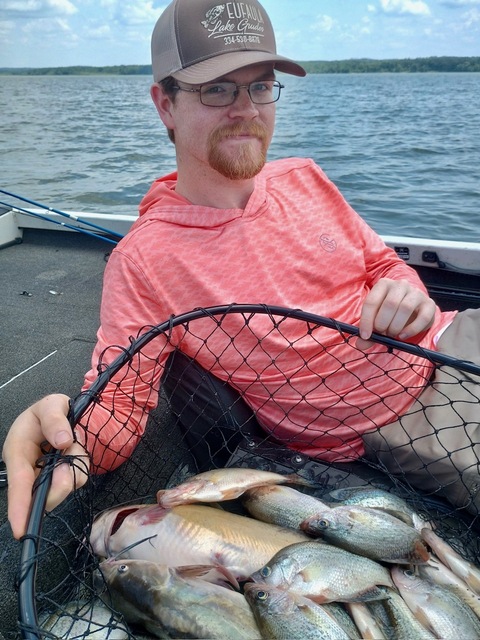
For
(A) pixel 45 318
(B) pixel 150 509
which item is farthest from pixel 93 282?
(B) pixel 150 509

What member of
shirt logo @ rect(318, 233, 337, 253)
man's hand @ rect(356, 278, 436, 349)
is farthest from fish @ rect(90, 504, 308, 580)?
shirt logo @ rect(318, 233, 337, 253)

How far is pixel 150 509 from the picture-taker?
1.78 m

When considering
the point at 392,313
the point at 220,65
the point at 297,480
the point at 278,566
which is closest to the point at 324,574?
the point at 278,566

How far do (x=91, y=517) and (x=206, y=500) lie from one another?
347mm

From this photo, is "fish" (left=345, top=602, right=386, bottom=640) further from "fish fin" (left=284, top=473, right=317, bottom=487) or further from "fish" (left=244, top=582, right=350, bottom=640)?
"fish fin" (left=284, top=473, right=317, bottom=487)

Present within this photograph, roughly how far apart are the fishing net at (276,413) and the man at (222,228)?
0.02 metres

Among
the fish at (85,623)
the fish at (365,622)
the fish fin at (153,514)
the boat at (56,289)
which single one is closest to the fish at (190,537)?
the fish fin at (153,514)

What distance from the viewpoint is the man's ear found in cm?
216

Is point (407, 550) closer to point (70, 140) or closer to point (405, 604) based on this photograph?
point (405, 604)

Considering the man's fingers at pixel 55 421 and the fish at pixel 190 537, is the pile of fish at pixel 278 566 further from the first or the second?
the man's fingers at pixel 55 421

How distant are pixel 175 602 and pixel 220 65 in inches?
65.2

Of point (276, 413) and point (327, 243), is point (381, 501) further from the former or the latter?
point (327, 243)

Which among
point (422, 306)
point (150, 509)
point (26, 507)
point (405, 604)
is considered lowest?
point (405, 604)

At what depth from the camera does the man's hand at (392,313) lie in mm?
1728
